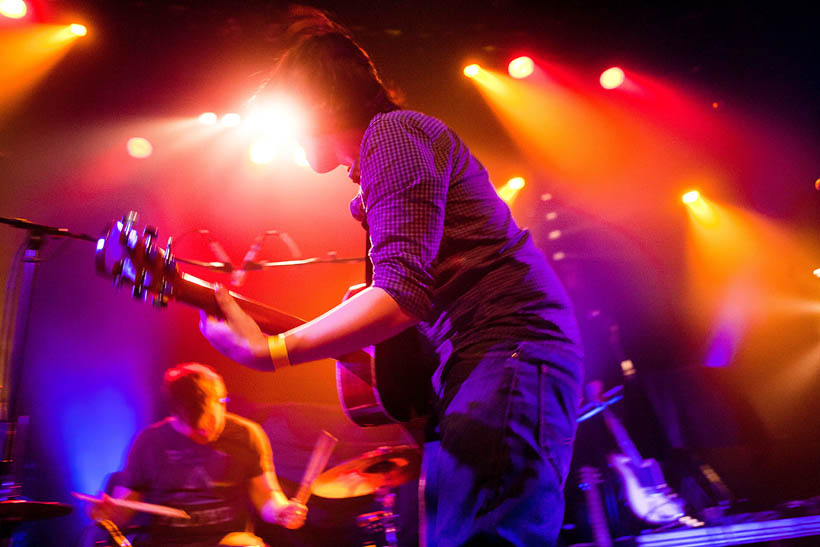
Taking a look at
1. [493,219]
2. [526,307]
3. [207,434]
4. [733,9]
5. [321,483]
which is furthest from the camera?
[733,9]

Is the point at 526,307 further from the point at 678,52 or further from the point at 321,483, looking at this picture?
the point at 678,52

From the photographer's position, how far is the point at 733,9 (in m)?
6.77

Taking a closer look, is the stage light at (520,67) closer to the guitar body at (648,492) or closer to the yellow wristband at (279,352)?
the guitar body at (648,492)

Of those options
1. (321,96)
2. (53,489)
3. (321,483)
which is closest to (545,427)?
(321,96)

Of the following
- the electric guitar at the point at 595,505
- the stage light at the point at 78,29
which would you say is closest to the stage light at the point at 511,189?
the electric guitar at the point at 595,505

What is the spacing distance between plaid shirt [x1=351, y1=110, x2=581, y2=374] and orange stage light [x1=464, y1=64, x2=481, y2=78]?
631cm

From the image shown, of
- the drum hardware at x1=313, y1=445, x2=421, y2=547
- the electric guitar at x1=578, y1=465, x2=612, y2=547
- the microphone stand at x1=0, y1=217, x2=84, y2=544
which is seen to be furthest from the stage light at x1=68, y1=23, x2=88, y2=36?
the electric guitar at x1=578, y1=465, x2=612, y2=547

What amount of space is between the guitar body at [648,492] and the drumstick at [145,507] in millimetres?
3902

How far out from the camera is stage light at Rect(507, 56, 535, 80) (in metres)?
7.62

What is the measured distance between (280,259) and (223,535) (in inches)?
155

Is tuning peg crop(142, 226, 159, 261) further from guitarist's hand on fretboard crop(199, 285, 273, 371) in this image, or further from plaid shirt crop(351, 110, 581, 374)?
plaid shirt crop(351, 110, 581, 374)

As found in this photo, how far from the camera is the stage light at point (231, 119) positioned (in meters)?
7.71

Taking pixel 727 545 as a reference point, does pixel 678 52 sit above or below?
above

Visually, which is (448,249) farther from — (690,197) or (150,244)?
(690,197)
